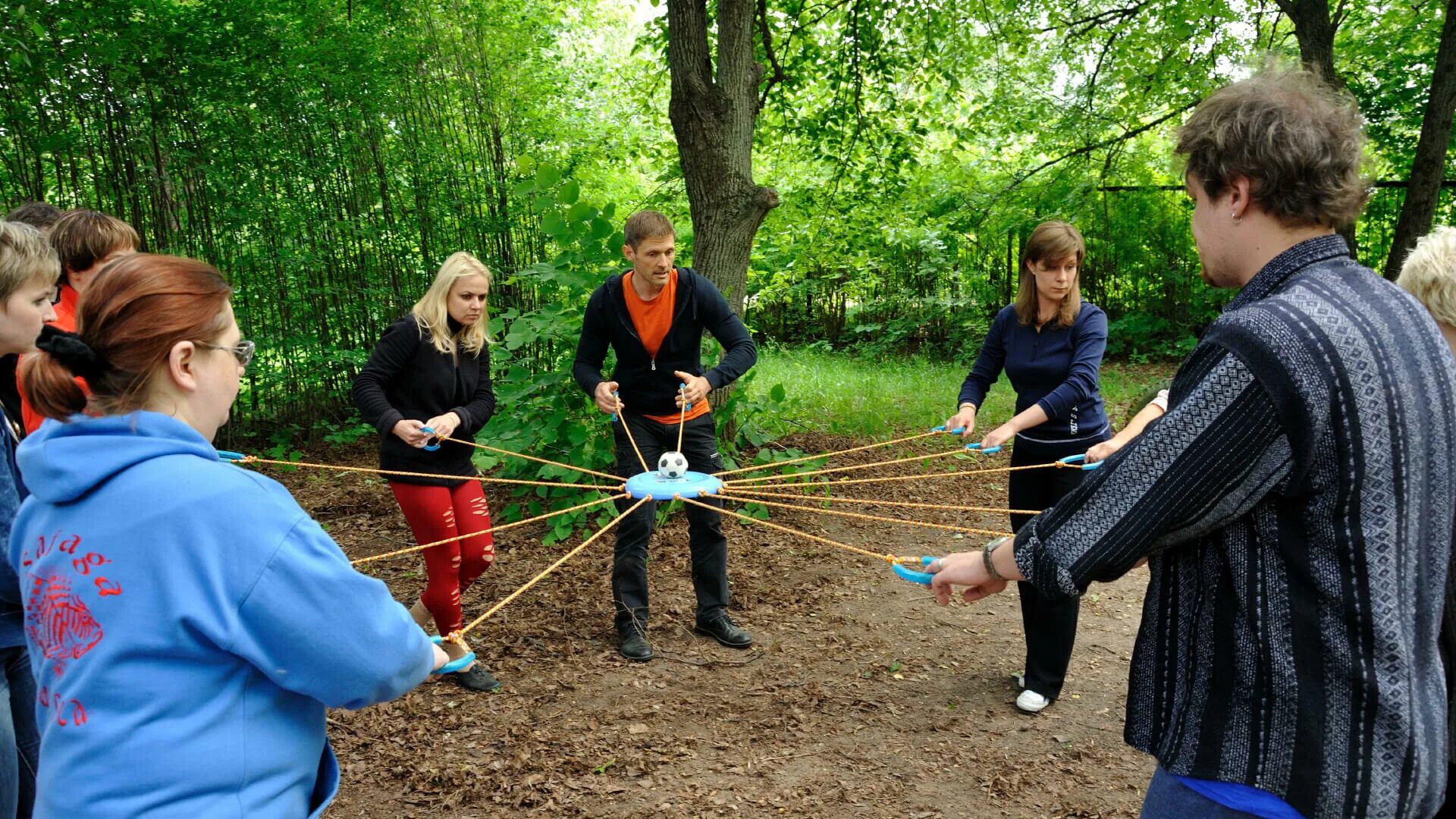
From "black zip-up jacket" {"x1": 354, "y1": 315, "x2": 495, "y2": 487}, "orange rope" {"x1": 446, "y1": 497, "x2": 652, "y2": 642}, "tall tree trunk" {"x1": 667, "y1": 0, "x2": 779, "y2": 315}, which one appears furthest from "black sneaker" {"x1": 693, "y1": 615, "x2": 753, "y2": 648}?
"tall tree trunk" {"x1": 667, "y1": 0, "x2": 779, "y2": 315}

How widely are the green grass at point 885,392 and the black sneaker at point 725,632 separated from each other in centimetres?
261

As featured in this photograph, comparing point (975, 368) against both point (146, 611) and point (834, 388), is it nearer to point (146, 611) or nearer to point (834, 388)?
point (146, 611)

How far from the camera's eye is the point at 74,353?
4.73 feet

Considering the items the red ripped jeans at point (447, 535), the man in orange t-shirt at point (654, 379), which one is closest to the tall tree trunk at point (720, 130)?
the man in orange t-shirt at point (654, 379)

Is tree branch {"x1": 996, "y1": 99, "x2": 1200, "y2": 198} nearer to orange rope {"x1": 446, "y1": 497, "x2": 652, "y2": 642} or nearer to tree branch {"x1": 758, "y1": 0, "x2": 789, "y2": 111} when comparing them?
tree branch {"x1": 758, "y1": 0, "x2": 789, "y2": 111}

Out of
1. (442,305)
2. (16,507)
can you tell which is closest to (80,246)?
(442,305)

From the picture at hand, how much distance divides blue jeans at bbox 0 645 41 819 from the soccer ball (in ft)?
6.89

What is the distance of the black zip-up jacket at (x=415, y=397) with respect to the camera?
3869 mm

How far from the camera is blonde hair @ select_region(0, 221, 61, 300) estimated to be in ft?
7.17

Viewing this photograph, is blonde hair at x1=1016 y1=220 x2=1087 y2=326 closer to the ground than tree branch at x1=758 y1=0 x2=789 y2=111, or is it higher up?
closer to the ground

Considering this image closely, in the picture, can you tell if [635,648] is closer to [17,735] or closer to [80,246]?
[17,735]

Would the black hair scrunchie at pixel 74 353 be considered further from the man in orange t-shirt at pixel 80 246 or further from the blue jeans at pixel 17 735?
the man in orange t-shirt at pixel 80 246

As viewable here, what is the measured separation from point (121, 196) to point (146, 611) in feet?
24.4

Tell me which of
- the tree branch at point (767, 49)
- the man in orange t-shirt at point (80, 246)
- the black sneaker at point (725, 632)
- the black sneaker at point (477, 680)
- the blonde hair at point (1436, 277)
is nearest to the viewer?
the blonde hair at point (1436, 277)
